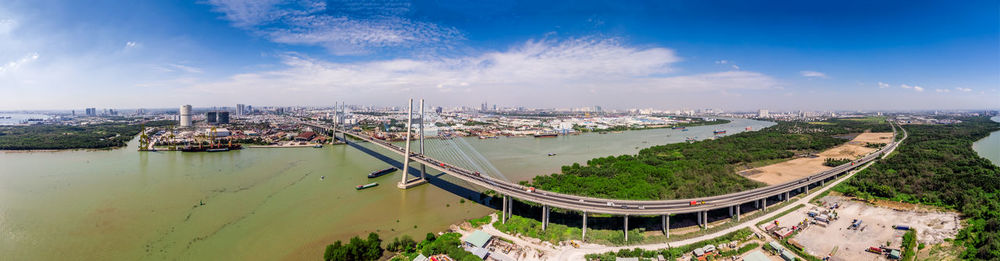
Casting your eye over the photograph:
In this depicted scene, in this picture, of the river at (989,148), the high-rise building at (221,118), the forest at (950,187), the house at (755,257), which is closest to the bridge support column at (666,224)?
the house at (755,257)

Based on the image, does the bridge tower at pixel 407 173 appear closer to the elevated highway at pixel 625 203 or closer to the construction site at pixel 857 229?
the elevated highway at pixel 625 203

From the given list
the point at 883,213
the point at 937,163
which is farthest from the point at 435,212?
the point at 937,163

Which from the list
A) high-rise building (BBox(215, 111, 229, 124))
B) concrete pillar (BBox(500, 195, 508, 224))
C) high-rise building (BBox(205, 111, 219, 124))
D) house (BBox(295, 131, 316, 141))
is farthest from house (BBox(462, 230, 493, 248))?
high-rise building (BBox(205, 111, 219, 124))

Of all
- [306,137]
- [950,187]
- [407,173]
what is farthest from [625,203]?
[306,137]

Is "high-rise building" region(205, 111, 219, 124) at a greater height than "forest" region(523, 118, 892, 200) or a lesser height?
greater

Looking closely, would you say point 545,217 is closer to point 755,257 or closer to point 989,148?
point 755,257

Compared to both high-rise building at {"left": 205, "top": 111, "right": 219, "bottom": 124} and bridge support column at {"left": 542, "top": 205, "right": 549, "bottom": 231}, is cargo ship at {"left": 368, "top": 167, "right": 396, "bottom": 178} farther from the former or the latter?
high-rise building at {"left": 205, "top": 111, "right": 219, "bottom": 124}

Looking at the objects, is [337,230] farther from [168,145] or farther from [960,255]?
[168,145]
